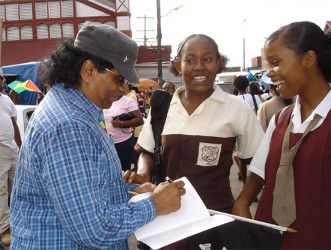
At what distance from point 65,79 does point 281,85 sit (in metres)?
0.93

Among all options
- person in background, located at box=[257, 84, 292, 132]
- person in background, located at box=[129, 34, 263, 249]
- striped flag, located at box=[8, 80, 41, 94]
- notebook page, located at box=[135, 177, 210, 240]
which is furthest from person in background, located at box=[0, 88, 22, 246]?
striped flag, located at box=[8, 80, 41, 94]

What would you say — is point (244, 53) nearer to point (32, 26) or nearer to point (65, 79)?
point (32, 26)

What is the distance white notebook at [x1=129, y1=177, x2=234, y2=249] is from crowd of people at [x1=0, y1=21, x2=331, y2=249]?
Answer: 5cm

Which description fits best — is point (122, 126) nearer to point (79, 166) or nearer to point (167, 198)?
point (167, 198)

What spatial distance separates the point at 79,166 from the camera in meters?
1.43

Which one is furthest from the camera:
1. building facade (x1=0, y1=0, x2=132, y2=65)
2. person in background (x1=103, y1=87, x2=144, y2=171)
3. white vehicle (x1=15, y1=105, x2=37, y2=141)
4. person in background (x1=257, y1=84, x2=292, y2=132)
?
building facade (x1=0, y1=0, x2=132, y2=65)

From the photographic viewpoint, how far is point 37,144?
1471 mm

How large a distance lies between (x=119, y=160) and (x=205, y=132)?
2.08ft

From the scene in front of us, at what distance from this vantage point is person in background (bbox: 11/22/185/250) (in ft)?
4.70

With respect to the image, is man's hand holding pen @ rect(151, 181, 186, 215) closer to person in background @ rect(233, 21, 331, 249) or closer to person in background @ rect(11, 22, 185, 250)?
person in background @ rect(11, 22, 185, 250)

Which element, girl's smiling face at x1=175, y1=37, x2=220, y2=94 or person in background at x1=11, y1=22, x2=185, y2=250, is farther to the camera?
girl's smiling face at x1=175, y1=37, x2=220, y2=94

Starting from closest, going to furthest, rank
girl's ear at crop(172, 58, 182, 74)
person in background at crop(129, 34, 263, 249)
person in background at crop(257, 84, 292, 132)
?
person in background at crop(129, 34, 263, 249), girl's ear at crop(172, 58, 182, 74), person in background at crop(257, 84, 292, 132)

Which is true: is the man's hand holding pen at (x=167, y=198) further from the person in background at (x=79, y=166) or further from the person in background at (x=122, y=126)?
the person in background at (x=122, y=126)

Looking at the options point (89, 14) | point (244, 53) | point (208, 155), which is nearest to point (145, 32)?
point (244, 53)
